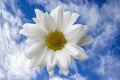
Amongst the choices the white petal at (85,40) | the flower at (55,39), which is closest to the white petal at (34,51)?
the flower at (55,39)

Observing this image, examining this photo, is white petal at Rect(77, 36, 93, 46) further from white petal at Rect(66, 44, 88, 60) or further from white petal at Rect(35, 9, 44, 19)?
white petal at Rect(35, 9, 44, 19)

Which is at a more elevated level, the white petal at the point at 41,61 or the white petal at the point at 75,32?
the white petal at the point at 75,32

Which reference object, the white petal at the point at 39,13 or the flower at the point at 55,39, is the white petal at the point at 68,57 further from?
the white petal at the point at 39,13

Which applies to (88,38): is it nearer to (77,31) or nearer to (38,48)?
(77,31)

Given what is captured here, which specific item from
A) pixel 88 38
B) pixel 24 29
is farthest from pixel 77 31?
pixel 24 29

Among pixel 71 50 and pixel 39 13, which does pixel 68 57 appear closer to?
pixel 71 50

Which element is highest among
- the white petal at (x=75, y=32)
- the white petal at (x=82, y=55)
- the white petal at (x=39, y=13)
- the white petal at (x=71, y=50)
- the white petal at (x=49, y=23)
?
the white petal at (x=39, y=13)

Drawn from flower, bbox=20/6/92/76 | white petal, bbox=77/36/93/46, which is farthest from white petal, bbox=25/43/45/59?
white petal, bbox=77/36/93/46
